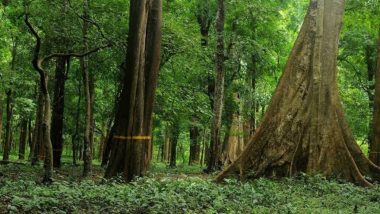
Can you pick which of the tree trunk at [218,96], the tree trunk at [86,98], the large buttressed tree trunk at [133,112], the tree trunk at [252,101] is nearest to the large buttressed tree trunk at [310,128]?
the large buttressed tree trunk at [133,112]

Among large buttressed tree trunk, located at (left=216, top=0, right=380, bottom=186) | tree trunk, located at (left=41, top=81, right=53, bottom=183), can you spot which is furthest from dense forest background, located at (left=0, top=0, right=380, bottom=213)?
large buttressed tree trunk, located at (left=216, top=0, right=380, bottom=186)

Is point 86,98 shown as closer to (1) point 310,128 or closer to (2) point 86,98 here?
(2) point 86,98

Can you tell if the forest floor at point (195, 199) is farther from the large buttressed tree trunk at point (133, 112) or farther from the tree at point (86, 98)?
the tree at point (86, 98)

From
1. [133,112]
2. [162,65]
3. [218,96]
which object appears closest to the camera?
[133,112]

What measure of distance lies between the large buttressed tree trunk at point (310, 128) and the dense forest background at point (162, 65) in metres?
2.68

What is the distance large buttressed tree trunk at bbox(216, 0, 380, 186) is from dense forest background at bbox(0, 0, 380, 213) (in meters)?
2.68

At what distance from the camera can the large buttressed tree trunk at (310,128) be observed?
11.6 m

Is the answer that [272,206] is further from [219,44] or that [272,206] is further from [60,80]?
[60,80]

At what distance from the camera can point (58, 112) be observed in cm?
1966

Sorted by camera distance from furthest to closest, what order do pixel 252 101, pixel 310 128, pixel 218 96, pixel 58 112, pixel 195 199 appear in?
pixel 252 101 → pixel 58 112 → pixel 218 96 → pixel 310 128 → pixel 195 199

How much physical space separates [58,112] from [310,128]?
38.5 ft

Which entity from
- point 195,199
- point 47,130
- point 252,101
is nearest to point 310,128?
point 195,199

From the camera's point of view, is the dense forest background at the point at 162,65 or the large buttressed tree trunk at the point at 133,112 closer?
the large buttressed tree trunk at the point at 133,112

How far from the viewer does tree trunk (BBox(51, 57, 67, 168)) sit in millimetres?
19219
